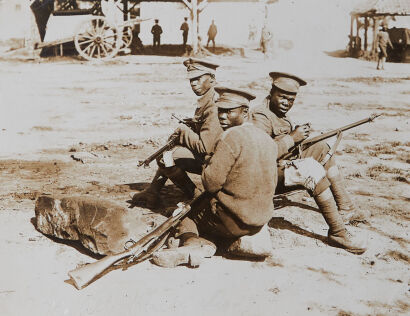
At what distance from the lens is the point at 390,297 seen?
3.57 metres

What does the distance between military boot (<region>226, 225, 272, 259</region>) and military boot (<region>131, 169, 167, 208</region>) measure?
144cm

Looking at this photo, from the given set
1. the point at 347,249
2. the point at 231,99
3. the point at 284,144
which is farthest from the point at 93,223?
the point at 347,249

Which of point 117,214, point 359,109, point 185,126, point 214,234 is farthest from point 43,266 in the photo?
point 359,109

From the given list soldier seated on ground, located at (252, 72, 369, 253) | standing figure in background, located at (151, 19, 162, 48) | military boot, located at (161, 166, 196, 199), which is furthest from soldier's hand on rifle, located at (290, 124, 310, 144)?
standing figure in background, located at (151, 19, 162, 48)

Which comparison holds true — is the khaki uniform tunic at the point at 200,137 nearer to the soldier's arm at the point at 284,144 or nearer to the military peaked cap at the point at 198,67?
the military peaked cap at the point at 198,67

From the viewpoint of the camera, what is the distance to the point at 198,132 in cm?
487

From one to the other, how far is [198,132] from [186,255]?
1.45 meters

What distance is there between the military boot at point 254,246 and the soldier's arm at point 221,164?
1.76ft

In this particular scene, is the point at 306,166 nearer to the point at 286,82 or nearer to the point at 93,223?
the point at 286,82

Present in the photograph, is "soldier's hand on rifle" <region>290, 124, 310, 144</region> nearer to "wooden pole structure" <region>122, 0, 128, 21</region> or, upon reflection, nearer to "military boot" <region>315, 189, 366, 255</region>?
"military boot" <region>315, 189, 366, 255</region>

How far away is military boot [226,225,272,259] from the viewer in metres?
3.97

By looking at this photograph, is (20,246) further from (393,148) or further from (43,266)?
(393,148)

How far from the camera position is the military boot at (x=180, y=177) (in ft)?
16.3

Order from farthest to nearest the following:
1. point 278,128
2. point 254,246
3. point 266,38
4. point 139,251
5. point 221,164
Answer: point 266,38, point 278,128, point 254,246, point 139,251, point 221,164
